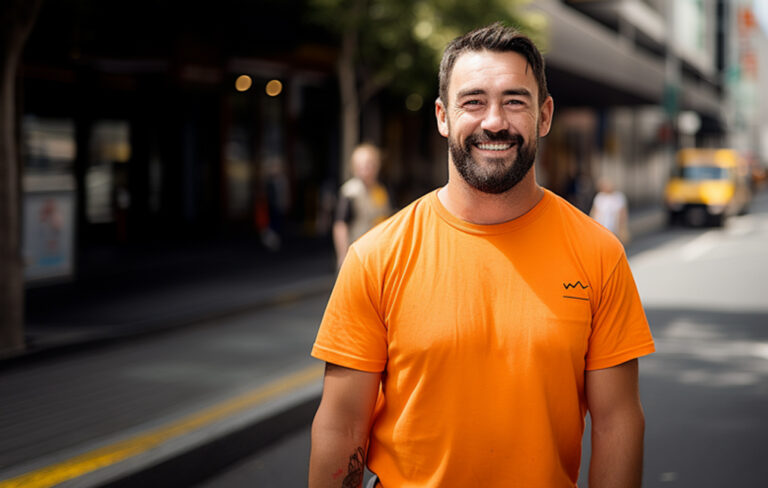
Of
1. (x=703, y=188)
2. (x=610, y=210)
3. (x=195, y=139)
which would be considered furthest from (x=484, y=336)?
(x=703, y=188)

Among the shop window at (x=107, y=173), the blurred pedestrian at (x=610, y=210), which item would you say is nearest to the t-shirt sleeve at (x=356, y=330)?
the blurred pedestrian at (x=610, y=210)

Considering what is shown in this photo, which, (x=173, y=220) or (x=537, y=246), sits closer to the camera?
(x=537, y=246)

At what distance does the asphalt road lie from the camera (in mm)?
5336

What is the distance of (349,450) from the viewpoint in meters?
2.21

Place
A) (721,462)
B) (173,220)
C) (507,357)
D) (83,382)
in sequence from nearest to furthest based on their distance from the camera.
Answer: (507,357), (721,462), (83,382), (173,220)

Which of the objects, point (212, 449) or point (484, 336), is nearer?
point (484, 336)

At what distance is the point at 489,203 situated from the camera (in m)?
2.20

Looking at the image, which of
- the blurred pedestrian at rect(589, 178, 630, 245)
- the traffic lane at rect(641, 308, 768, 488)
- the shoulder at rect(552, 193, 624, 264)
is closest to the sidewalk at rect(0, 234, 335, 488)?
the traffic lane at rect(641, 308, 768, 488)

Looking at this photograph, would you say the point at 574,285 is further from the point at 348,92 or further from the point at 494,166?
the point at 348,92

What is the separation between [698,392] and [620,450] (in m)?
5.65

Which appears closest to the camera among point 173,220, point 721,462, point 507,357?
point 507,357

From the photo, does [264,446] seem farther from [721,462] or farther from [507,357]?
[507,357]

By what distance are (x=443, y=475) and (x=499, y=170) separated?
2.29 feet

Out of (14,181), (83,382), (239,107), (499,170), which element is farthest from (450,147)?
(239,107)
